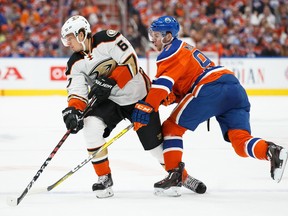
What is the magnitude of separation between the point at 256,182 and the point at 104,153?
91cm

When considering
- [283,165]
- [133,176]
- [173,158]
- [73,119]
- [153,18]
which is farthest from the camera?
[153,18]

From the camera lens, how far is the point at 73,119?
9.84ft

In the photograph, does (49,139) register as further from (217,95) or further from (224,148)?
(217,95)

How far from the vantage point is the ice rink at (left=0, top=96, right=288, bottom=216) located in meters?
2.79

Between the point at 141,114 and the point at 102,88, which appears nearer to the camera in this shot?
the point at 141,114

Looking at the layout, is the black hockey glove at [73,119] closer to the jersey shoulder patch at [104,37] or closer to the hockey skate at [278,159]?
the jersey shoulder patch at [104,37]

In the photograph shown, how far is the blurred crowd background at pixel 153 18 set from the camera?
9672 mm

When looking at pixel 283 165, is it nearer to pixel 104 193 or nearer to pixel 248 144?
pixel 248 144

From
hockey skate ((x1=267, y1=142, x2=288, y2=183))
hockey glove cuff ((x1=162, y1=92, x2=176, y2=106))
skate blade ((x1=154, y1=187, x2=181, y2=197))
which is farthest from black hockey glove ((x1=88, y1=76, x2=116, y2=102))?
hockey skate ((x1=267, y1=142, x2=288, y2=183))

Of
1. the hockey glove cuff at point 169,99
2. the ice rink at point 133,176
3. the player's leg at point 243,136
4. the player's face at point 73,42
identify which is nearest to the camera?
the ice rink at point 133,176

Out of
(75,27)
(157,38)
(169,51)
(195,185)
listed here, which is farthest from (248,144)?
(75,27)

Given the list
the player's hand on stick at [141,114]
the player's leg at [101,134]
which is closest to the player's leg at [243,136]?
the player's hand on stick at [141,114]

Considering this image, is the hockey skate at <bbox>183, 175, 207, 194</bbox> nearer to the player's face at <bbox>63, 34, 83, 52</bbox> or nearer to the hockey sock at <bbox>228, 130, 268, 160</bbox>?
the hockey sock at <bbox>228, 130, 268, 160</bbox>

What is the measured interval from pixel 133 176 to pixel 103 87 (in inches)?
30.4
